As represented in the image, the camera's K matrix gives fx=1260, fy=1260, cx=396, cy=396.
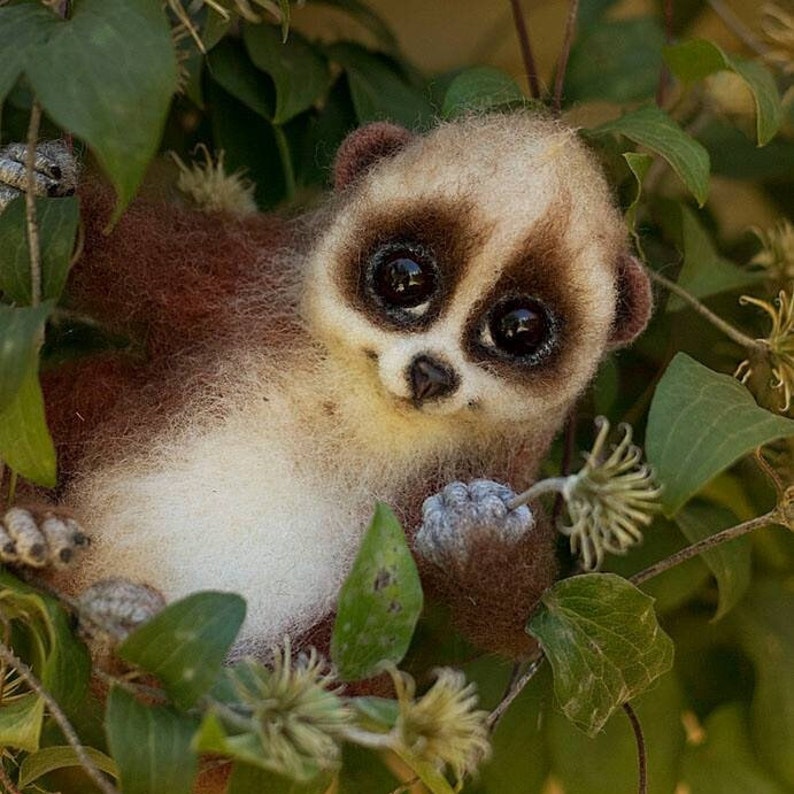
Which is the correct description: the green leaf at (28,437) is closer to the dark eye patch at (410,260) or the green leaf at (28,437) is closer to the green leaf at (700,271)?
the dark eye patch at (410,260)

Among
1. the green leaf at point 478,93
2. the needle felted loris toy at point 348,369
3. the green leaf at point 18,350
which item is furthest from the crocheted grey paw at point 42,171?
the green leaf at point 478,93

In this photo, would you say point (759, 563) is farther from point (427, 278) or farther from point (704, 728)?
point (427, 278)

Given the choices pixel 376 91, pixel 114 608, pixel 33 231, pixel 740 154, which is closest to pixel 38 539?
pixel 114 608

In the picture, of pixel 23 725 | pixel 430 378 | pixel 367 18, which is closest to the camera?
pixel 23 725

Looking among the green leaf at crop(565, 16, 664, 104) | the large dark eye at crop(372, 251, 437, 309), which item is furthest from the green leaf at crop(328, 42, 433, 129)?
the large dark eye at crop(372, 251, 437, 309)

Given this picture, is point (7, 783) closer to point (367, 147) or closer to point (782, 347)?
point (367, 147)

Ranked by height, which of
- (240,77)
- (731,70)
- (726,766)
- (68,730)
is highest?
(731,70)
